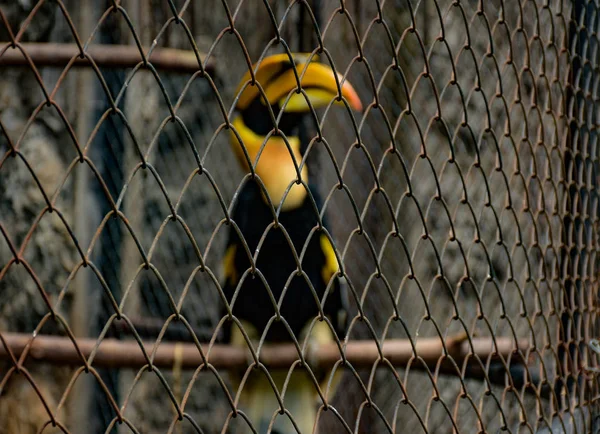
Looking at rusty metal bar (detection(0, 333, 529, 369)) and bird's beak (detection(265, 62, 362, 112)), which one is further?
rusty metal bar (detection(0, 333, 529, 369))

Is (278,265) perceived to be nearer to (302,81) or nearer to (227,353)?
(227,353)

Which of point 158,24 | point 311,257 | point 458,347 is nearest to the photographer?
point 458,347

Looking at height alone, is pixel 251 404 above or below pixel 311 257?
below

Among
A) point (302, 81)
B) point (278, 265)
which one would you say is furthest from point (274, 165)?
point (302, 81)

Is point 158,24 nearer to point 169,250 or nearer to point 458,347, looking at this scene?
point 169,250

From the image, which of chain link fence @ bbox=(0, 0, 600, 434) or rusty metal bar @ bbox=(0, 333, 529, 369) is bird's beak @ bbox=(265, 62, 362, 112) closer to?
chain link fence @ bbox=(0, 0, 600, 434)

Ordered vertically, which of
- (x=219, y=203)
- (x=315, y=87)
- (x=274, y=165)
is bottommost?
(x=219, y=203)

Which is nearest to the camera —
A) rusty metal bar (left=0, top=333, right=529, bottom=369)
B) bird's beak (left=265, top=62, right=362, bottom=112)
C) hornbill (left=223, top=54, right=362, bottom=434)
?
bird's beak (left=265, top=62, right=362, bottom=112)

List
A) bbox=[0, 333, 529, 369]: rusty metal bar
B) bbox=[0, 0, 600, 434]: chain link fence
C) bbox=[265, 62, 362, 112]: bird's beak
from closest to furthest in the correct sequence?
1. bbox=[265, 62, 362, 112]: bird's beak
2. bbox=[0, 333, 529, 369]: rusty metal bar
3. bbox=[0, 0, 600, 434]: chain link fence

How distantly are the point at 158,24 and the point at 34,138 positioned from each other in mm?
484

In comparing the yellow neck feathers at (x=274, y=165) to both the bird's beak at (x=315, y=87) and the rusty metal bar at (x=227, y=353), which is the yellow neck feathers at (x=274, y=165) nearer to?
the bird's beak at (x=315, y=87)

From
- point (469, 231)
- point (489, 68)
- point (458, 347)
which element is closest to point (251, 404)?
point (458, 347)

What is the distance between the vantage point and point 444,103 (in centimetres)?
267

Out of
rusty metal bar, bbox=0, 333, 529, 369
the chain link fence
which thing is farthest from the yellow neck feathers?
rusty metal bar, bbox=0, 333, 529, 369
